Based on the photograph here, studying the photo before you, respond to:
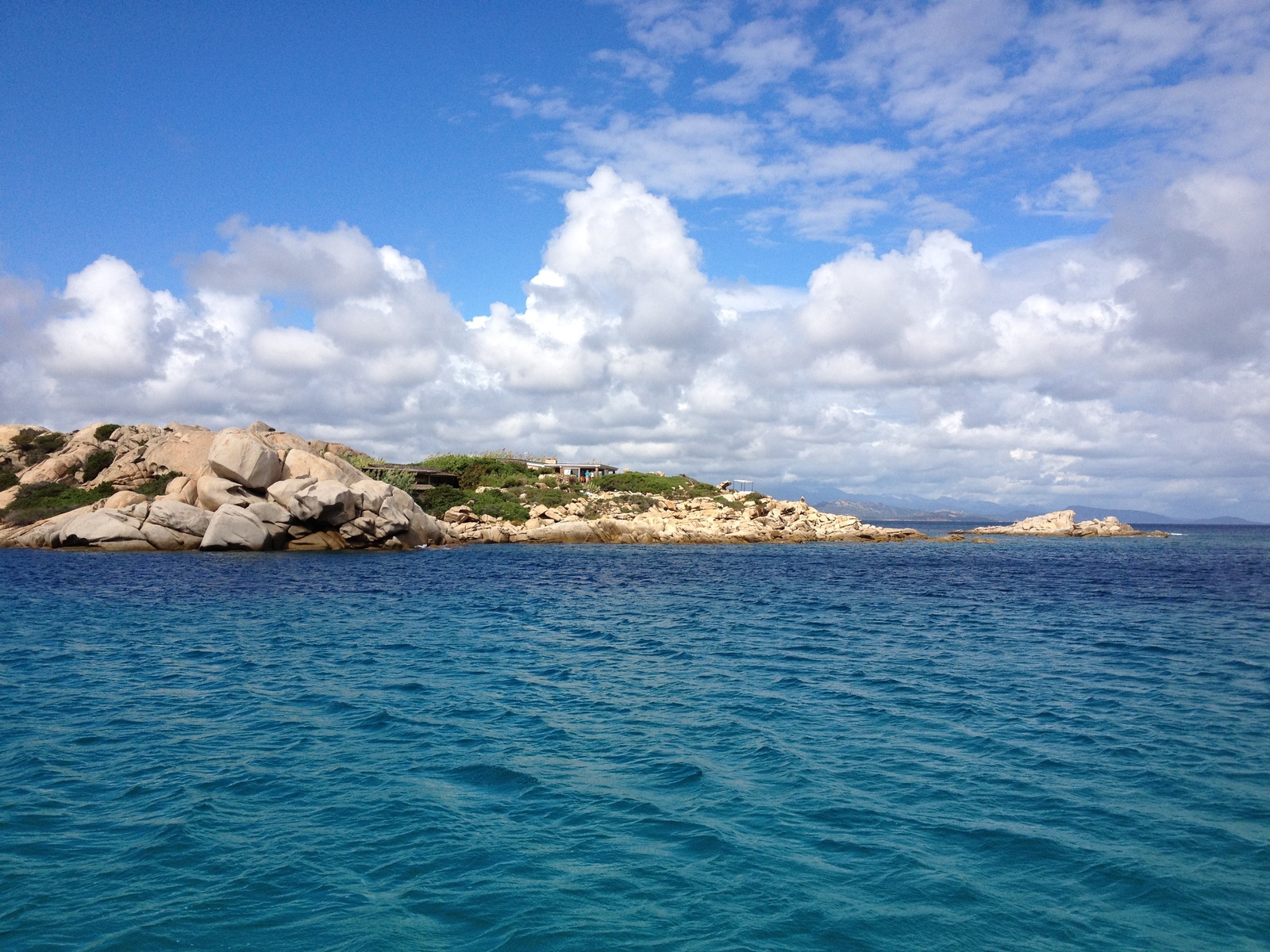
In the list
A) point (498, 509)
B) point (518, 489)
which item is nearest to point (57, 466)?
point (498, 509)

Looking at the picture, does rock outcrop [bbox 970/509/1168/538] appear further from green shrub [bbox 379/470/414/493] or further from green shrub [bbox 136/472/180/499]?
green shrub [bbox 136/472/180/499]

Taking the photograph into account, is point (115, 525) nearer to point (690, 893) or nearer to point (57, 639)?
point (57, 639)

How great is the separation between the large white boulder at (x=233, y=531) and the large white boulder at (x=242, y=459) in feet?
8.53

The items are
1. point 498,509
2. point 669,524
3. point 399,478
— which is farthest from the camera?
point 498,509

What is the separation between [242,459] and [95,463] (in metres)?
26.1

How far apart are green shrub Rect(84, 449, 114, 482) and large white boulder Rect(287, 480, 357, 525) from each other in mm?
28227

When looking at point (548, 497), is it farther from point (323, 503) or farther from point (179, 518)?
point (179, 518)

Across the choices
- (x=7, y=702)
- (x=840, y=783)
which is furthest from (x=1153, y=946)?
(x=7, y=702)

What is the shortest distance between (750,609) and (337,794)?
21.7 m

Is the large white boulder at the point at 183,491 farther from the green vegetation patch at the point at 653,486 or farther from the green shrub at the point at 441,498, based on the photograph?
the green vegetation patch at the point at 653,486

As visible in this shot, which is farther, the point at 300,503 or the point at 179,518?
the point at 300,503

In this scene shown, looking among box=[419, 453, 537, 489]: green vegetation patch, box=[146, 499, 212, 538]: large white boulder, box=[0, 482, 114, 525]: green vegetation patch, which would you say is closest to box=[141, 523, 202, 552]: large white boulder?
box=[146, 499, 212, 538]: large white boulder

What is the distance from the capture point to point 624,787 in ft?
35.6

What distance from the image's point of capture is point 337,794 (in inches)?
410
